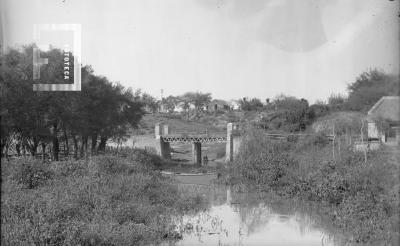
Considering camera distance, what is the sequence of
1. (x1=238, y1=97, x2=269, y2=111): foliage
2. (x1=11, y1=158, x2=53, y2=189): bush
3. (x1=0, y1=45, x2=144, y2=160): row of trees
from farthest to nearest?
1. (x1=238, y1=97, x2=269, y2=111): foliage
2. (x1=0, y1=45, x2=144, y2=160): row of trees
3. (x1=11, y1=158, x2=53, y2=189): bush

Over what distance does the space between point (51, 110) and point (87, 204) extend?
10.9 feet

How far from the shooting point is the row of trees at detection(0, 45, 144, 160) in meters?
7.30

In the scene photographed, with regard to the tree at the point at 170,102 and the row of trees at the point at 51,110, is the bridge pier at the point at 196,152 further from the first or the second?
the row of trees at the point at 51,110

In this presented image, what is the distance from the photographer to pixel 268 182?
808cm

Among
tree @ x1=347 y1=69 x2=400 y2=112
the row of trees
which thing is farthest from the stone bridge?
tree @ x1=347 y1=69 x2=400 y2=112

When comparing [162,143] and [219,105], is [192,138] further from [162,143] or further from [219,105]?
[219,105]

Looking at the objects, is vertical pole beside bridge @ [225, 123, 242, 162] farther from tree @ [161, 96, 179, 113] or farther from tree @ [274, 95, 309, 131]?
tree @ [161, 96, 179, 113]

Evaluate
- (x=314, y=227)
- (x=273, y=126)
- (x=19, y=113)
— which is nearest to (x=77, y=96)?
(x=19, y=113)

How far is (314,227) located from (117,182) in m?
2.42

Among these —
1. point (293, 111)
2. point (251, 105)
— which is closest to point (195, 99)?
point (251, 105)

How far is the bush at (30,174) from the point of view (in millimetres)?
5908

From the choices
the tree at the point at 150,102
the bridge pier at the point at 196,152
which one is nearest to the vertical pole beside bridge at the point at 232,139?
the bridge pier at the point at 196,152

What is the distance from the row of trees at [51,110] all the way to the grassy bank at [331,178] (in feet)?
9.58

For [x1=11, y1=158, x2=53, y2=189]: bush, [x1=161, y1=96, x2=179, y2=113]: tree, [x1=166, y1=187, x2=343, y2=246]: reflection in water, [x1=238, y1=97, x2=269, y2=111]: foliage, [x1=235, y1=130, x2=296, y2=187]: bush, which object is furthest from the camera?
[x1=238, y1=97, x2=269, y2=111]: foliage
